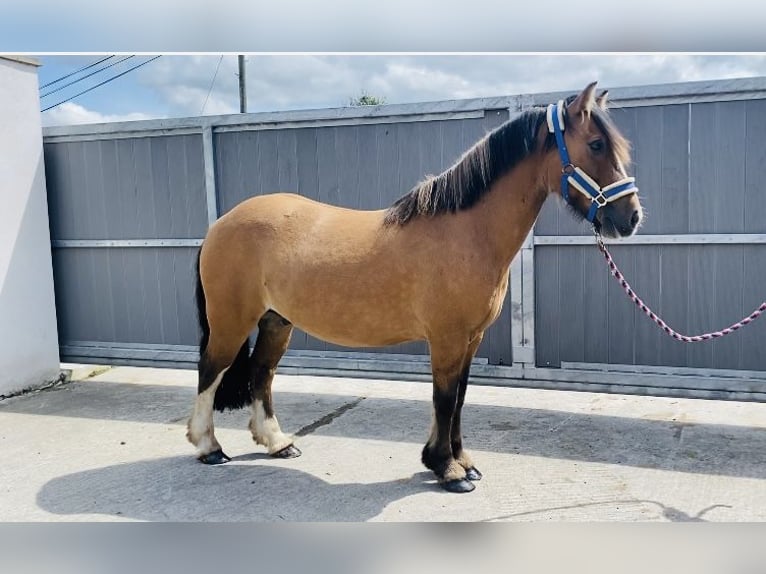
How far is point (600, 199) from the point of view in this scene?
2699mm

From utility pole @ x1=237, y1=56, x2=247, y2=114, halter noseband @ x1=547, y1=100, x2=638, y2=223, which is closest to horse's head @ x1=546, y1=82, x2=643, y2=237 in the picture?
halter noseband @ x1=547, y1=100, x2=638, y2=223

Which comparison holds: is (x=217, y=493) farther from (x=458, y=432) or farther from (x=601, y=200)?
(x=601, y=200)

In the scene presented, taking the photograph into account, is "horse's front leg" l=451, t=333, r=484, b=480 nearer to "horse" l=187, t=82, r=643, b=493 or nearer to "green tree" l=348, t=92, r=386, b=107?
"horse" l=187, t=82, r=643, b=493

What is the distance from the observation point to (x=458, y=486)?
3.02m

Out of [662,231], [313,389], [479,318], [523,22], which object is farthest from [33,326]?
[662,231]

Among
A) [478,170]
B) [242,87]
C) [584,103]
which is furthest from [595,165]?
[242,87]

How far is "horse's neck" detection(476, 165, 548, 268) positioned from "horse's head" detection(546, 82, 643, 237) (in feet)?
0.59

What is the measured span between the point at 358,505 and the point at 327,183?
8.77 ft

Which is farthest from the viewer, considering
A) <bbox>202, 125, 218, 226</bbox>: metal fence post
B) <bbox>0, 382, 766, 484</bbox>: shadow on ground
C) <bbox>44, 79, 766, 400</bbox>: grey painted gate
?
<bbox>202, 125, 218, 226</bbox>: metal fence post

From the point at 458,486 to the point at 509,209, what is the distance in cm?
141

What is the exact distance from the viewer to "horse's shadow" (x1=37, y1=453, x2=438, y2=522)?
9.36 ft

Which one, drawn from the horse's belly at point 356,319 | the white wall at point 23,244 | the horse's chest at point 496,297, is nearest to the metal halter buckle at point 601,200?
the horse's chest at point 496,297

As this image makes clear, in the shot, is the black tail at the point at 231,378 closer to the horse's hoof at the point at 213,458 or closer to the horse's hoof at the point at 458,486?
the horse's hoof at the point at 213,458

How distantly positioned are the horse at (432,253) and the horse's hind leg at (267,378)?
0.15 meters
